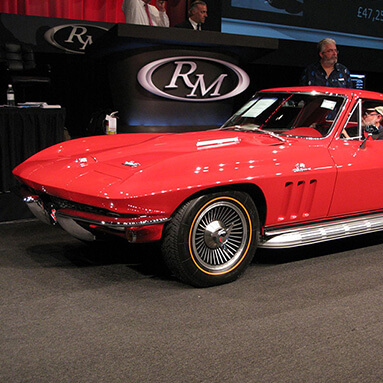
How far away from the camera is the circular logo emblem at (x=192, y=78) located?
7016 mm

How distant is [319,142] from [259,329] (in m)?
1.75

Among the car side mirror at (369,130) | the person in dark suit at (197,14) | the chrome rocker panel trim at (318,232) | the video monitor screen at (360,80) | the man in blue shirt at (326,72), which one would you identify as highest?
the person in dark suit at (197,14)

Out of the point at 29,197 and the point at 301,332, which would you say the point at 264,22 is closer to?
the point at 29,197

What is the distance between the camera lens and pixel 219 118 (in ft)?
25.6

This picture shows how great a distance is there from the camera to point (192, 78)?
7289mm

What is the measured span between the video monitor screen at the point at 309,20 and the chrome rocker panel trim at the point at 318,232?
634cm

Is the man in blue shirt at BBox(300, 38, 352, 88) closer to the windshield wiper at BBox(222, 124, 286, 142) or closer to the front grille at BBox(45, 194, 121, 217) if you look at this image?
the windshield wiper at BBox(222, 124, 286, 142)

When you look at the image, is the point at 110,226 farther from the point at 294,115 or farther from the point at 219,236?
the point at 294,115

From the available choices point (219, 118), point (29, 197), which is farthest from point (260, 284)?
point (219, 118)

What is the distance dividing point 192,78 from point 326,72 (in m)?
2.01

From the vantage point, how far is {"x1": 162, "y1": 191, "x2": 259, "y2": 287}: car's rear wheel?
10.8ft

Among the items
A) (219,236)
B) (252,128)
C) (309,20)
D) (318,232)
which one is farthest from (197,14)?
(219,236)

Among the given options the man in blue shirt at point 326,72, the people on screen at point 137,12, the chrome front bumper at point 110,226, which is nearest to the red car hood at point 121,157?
the chrome front bumper at point 110,226

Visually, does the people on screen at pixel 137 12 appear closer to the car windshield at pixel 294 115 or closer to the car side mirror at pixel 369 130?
the car windshield at pixel 294 115
